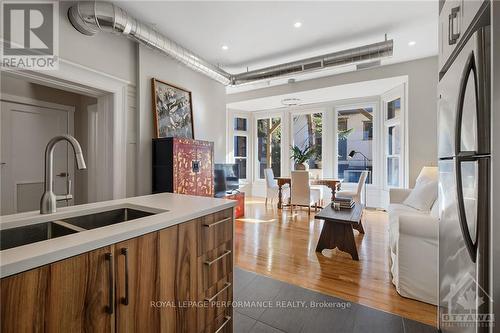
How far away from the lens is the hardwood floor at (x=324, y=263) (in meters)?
1.96

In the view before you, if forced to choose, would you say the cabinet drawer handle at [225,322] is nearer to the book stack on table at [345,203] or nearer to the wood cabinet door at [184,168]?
the wood cabinet door at [184,168]

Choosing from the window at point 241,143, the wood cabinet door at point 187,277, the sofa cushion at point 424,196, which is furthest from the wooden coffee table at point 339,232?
the window at point 241,143

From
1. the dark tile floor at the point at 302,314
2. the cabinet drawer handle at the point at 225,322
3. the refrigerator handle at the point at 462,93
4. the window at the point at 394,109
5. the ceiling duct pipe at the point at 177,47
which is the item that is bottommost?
the dark tile floor at the point at 302,314

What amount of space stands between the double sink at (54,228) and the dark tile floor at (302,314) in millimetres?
1196

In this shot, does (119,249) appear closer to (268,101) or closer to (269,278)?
(269,278)

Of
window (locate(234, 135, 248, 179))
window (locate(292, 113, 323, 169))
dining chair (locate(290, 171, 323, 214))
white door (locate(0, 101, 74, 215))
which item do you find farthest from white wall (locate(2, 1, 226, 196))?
window (locate(292, 113, 323, 169))

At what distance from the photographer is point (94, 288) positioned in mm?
799

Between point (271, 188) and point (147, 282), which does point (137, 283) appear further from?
point (271, 188)

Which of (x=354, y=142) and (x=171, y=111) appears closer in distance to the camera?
(x=171, y=111)

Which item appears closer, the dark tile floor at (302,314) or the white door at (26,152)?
the dark tile floor at (302,314)

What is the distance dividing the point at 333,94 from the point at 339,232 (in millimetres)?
3841

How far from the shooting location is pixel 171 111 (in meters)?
3.67

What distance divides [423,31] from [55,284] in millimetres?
4616

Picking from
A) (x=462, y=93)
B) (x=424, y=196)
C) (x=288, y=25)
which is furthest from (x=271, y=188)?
(x=462, y=93)
